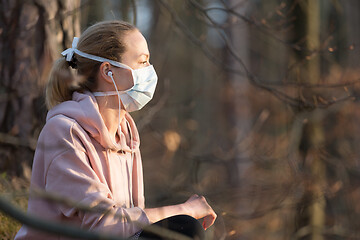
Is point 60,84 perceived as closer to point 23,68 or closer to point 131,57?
point 131,57

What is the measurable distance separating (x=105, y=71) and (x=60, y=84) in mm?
247

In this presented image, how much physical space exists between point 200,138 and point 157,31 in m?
6.83

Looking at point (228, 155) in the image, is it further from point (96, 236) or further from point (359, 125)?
point (96, 236)

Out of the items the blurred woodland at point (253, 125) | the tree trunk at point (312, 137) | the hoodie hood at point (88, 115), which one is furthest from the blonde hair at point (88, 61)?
the tree trunk at point (312, 137)

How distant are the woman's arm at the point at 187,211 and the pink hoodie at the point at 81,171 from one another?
58 mm

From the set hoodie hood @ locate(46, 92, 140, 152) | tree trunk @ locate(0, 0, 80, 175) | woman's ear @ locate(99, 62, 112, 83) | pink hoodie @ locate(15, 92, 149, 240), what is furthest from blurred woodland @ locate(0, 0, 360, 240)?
woman's ear @ locate(99, 62, 112, 83)

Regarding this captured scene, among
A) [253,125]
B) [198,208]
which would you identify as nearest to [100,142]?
[198,208]

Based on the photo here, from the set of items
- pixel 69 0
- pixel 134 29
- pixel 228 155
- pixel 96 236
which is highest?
pixel 69 0

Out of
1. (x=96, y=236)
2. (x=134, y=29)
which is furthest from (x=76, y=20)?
(x=96, y=236)

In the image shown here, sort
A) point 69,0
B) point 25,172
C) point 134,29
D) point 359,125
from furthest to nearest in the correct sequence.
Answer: point 359,125 < point 69,0 < point 25,172 < point 134,29

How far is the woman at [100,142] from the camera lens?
2.32 meters

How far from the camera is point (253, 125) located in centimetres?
898

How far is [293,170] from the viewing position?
17.8 feet

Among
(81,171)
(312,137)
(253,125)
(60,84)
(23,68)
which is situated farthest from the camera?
(253,125)
